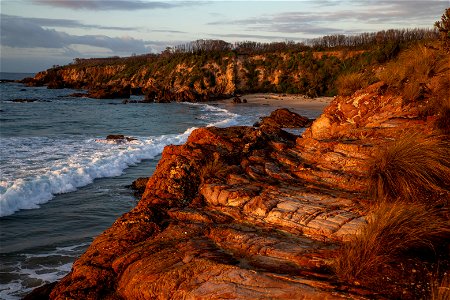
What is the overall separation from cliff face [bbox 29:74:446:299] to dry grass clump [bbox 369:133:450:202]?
0.98 feet

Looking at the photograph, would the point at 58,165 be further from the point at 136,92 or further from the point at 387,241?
the point at 136,92

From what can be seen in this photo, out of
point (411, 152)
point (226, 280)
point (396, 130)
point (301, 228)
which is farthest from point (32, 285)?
point (396, 130)

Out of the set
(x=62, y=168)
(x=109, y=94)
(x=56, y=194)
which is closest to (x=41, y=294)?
(x=56, y=194)

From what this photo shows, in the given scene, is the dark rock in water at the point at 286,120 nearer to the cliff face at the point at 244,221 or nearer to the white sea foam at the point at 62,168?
the white sea foam at the point at 62,168

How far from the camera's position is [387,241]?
12.3 ft

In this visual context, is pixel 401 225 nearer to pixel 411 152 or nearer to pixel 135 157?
pixel 411 152

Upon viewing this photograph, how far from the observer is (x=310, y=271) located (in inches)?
151

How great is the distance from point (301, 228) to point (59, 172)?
11.0 metres

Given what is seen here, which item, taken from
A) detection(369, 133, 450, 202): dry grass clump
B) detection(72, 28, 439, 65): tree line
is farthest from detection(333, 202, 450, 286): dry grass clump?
detection(72, 28, 439, 65): tree line

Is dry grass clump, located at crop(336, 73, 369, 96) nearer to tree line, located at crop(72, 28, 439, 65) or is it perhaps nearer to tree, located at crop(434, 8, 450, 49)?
tree, located at crop(434, 8, 450, 49)

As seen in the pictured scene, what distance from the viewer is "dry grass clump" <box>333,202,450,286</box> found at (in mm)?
3600

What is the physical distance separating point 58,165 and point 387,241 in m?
13.6

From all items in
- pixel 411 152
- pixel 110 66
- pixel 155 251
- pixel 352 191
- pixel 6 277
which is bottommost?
pixel 6 277

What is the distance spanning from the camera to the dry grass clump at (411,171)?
193 inches
